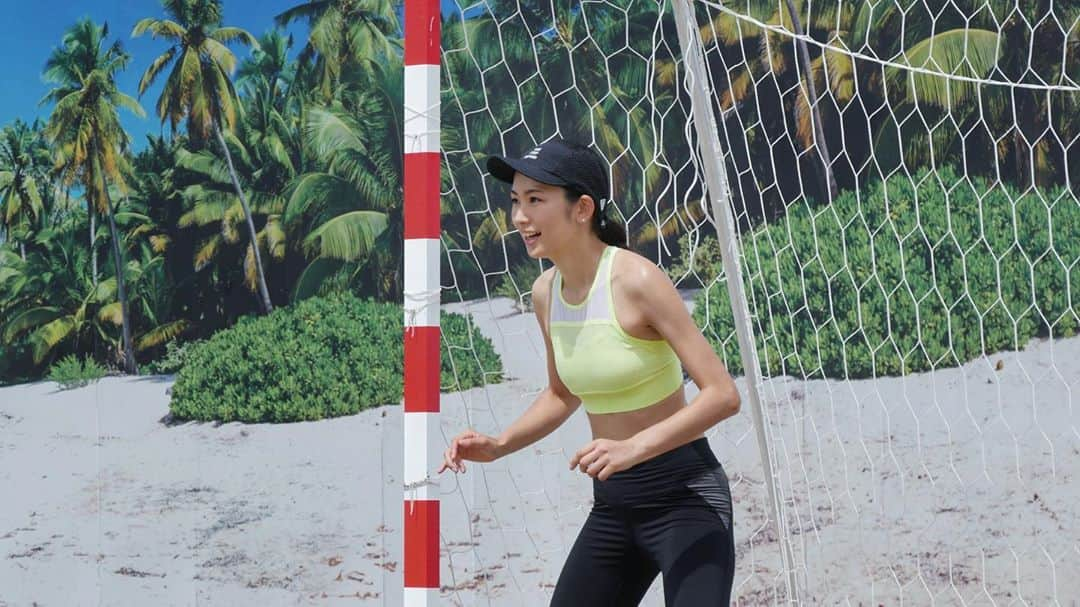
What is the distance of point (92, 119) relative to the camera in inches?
261

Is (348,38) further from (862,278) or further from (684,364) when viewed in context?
(684,364)

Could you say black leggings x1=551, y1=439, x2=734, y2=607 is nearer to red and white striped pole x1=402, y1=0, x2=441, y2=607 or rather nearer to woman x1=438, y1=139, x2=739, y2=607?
woman x1=438, y1=139, x2=739, y2=607

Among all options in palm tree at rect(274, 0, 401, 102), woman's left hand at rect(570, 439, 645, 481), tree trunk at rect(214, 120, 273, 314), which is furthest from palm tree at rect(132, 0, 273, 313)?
woman's left hand at rect(570, 439, 645, 481)

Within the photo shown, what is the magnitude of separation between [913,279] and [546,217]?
332 centimetres

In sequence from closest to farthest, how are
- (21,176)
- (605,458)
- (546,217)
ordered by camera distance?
(605,458) → (546,217) → (21,176)

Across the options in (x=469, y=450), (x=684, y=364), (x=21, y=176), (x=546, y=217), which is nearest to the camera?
(x=684, y=364)

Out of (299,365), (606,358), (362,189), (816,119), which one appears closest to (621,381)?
(606,358)

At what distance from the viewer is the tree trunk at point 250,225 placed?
644cm

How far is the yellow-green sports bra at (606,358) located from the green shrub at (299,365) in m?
3.89

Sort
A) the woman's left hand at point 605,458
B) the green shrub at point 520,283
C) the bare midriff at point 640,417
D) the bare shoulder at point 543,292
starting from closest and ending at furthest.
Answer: the woman's left hand at point 605,458, the bare midriff at point 640,417, the bare shoulder at point 543,292, the green shrub at point 520,283

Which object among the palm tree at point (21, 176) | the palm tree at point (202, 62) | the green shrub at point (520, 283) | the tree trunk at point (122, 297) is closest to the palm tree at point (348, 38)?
the palm tree at point (202, 62)

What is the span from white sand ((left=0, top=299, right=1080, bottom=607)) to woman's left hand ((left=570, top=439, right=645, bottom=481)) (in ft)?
8.32

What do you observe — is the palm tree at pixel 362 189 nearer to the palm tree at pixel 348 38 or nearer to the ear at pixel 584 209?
the palm tree at pixel 348 38

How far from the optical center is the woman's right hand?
2.44 meters
